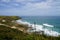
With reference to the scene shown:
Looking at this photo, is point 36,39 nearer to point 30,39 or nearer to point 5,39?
point 30,39

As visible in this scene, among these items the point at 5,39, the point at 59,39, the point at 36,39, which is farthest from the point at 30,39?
the point at 5,39

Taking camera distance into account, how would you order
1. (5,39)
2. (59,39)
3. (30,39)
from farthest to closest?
1. (5,39)
2. (59,39)
3. (30,39)

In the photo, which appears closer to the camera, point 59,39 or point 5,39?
point 59,39

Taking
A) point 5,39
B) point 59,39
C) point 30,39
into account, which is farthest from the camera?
Result: point 5,39

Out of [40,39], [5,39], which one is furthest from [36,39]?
[5,39]

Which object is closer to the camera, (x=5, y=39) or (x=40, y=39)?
(x=40, y=39)

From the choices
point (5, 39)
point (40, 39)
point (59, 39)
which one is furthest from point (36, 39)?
point (5, 39)

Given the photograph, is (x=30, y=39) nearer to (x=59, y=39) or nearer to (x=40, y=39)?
(x=40, y=39)
